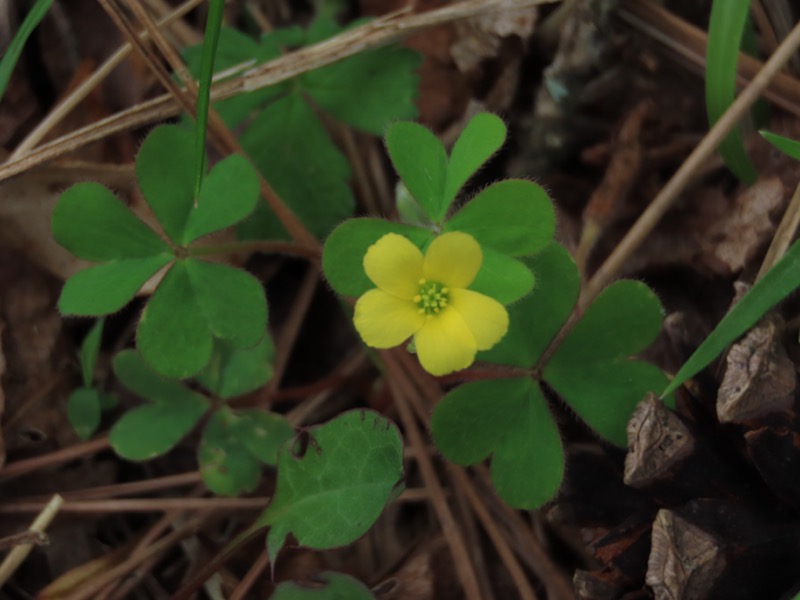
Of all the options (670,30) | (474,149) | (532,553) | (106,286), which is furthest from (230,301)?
(670,30)

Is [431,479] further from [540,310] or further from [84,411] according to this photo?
[84,411]

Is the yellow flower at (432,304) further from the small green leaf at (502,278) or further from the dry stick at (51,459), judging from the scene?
the dry stick at (51,459)

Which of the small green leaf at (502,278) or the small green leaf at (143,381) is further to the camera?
the small green leaf at (143,381)

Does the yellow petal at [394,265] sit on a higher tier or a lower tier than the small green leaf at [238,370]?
higher

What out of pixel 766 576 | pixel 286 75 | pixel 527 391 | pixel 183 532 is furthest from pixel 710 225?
pixel 183 532

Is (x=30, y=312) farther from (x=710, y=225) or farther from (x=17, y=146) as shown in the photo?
(x=710, y=225)

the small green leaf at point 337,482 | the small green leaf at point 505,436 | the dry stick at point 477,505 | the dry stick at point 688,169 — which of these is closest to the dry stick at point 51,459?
the small green leaf at point 337,482
